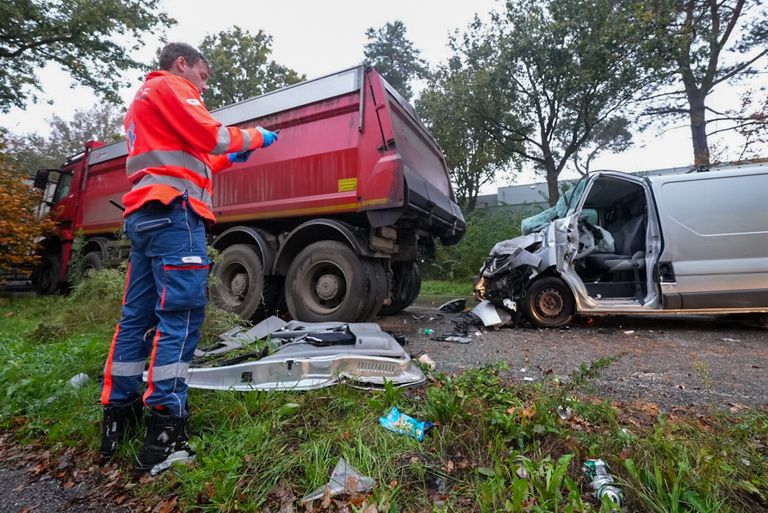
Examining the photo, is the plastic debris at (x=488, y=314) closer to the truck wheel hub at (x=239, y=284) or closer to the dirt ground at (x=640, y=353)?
the dirt ground at (x=640, y=353)

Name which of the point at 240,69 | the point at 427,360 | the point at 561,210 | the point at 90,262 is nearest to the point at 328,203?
the point at 427,360

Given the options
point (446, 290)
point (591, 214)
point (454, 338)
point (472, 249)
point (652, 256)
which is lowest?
point (454, 338)

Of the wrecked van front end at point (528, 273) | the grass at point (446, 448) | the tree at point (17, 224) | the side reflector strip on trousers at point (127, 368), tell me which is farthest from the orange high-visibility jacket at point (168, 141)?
the tree at point (17, 224)

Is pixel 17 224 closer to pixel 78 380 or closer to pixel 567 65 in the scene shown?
pixel 78 380

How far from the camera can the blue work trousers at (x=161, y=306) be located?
60.6 inches

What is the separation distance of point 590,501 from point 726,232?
4.24 metres

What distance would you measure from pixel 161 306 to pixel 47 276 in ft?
28.5

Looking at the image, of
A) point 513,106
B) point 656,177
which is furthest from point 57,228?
point 513,106

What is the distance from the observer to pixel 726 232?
3928 millimetres

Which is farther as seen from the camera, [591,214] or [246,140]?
[591,214]

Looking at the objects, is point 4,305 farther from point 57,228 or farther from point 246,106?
point 246,106

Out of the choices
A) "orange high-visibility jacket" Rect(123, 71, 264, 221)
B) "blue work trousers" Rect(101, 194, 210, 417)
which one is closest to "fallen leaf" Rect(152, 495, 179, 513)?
"blue work trousers" Rect(101, 194, 210, 417)

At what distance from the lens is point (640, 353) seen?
3127 millimetres

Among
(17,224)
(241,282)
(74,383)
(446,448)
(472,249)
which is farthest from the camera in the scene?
(472,249)
